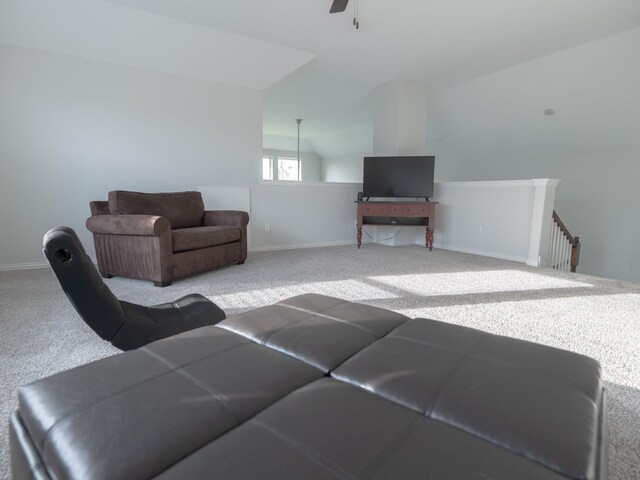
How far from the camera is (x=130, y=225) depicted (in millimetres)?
2795

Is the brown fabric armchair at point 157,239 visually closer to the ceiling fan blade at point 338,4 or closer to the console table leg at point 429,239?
the ceiling fan blade at point 338,4

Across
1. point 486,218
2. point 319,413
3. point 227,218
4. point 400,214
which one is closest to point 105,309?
point 319,413

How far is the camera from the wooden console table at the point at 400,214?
15.3 feet

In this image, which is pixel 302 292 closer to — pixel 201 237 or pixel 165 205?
pixel 201 237

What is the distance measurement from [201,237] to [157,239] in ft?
1.41

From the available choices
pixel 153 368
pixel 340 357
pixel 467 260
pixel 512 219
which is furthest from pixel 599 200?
pixel 153 368

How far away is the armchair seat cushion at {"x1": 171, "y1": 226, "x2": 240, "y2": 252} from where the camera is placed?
9.55 feet

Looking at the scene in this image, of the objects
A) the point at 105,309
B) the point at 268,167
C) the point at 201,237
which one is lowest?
the point at 105,309

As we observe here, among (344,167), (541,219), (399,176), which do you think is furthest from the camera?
(344,167)

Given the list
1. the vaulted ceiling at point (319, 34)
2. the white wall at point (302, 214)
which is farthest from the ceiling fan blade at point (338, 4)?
the white wall at point (302, 214)

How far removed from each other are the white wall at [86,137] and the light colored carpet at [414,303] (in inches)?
27.5

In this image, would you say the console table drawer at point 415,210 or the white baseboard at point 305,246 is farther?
the console table drawer at point 415,210

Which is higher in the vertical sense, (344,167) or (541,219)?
(344,167)

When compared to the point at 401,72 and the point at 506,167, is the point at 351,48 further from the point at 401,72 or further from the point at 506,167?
the point at 506,167
